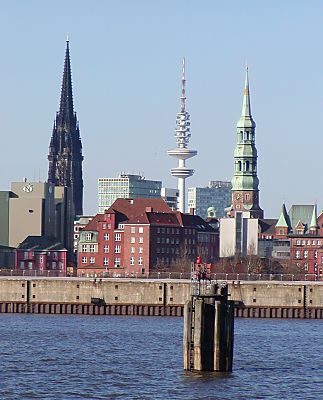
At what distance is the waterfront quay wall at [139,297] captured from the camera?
16700cm

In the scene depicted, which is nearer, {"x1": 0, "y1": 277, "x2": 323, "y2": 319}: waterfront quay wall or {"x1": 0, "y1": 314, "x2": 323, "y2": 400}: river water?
{"x1": 0, "y1": 314, "x2": 323, "y2": 400}: river water

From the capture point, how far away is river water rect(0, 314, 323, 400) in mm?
87375

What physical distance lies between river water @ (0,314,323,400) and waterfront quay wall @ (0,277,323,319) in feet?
64.5

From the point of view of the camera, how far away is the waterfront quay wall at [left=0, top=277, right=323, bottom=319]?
167000mm

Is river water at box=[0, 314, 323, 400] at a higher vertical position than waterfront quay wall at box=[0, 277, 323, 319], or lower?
lower

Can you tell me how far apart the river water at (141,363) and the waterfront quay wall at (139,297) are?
19647mm

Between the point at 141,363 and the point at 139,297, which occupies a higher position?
the point at 139,297

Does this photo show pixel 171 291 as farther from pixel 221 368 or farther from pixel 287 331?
pixel 221 368

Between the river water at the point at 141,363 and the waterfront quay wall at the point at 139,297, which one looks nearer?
the river water at the point at 141,363

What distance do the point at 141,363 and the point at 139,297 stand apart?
67.6m

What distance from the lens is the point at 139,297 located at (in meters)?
170

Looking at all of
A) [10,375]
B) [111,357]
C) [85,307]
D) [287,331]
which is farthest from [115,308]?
[10,375]

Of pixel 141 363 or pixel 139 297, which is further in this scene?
pixel 139 297

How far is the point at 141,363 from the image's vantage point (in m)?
102
